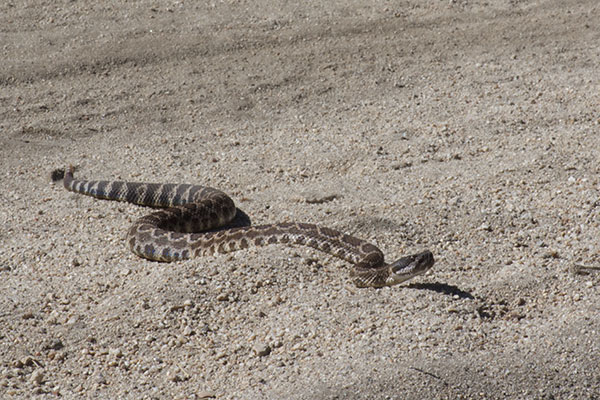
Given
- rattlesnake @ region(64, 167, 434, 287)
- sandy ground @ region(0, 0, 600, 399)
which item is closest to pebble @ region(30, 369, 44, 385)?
sandy ground @ region(0, 0, 600, 399)

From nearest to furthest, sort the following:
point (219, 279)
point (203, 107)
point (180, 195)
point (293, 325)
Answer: point (293, 325) → point (219, 279) → point (180, 195) → point (203, 107)

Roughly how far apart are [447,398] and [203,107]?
811 cm

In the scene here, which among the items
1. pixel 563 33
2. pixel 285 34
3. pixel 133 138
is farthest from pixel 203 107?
pixel 563 33

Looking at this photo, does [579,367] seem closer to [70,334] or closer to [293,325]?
[293,325]

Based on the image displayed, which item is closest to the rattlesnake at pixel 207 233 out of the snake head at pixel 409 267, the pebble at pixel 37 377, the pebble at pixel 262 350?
the snake head at pixel 409 267

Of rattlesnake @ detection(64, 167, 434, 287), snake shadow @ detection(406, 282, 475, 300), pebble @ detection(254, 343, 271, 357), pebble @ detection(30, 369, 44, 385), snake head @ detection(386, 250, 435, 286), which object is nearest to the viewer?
pebble @ detection(30, 369, 44, 385)

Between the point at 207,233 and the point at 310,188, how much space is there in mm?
1537

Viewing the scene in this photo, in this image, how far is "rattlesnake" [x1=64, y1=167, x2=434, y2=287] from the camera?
894 centimetres

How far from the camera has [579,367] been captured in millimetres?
7305

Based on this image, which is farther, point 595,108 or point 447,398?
point 595,108

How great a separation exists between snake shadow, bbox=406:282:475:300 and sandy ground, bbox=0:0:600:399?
3 cm

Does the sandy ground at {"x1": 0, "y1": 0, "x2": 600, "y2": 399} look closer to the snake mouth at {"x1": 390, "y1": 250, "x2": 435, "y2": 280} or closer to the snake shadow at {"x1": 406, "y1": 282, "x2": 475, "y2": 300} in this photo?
the snake shadow at {"x1": 406, "y1": 282, "x2": 475, "y2": 300}

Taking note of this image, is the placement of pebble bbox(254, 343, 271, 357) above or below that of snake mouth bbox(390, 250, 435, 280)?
below

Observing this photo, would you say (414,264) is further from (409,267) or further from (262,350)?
(262,350)
